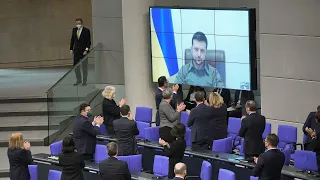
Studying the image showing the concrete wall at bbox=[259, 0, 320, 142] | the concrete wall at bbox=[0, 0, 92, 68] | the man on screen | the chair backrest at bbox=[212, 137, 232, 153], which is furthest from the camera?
the concrete wall at bbox=[0, 0, 92, 68]

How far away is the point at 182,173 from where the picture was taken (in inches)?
362

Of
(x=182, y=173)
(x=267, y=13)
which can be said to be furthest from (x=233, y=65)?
(x=182, y=173)

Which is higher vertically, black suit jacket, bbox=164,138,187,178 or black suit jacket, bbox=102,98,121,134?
black suit jacket, bbox=102,98,121,134

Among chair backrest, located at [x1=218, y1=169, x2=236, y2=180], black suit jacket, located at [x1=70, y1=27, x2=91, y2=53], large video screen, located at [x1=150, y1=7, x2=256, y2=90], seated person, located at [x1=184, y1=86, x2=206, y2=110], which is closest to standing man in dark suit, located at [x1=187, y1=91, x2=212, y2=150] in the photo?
chair backrest, located at [x1=218, y1=169, x2=236, y2=180]

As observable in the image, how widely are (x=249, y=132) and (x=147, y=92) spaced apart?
6609 mm

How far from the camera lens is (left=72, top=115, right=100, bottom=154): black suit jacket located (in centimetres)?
1242

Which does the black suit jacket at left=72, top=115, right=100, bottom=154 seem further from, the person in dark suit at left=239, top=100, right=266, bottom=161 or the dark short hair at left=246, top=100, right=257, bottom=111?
the dark short hair at left=246, top=100, right=257, bottom=111

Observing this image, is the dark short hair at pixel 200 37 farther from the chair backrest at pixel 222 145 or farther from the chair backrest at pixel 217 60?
the chair backrest at pixel 222 145

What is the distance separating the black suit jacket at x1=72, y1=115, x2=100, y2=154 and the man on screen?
4541 mm

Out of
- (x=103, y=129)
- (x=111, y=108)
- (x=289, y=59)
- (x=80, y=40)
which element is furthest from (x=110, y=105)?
(x=80, y=40)

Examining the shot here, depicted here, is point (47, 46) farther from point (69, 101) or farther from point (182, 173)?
point (182, 173)

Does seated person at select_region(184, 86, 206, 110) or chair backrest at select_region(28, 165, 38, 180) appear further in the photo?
seated person at select_region(184, 86, 206, 110)

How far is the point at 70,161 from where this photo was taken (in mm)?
10828

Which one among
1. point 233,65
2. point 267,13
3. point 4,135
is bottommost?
point 4,135
